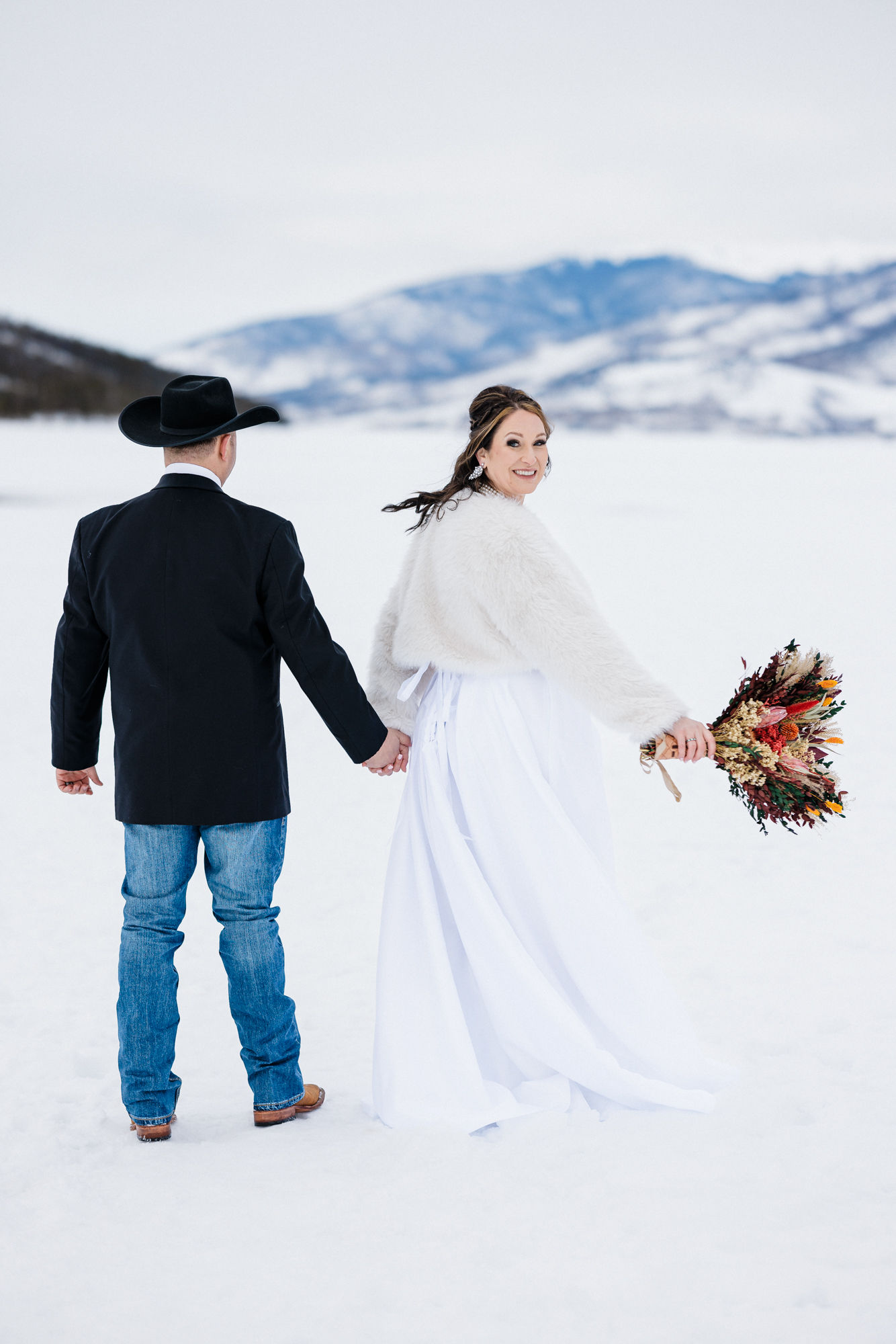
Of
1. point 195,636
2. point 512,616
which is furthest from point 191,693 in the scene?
point 512,616

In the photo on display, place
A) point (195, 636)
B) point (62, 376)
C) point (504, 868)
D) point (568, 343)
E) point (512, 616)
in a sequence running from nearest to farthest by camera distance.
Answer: point (195, 636) < point (512, 616) < point (504, 868) < point (62, 376) < point (568, 343)

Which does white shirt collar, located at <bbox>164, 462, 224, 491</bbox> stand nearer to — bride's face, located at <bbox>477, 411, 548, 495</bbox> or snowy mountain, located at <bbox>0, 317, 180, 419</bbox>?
bride's face, located at <bbox>477, 411, 548, 495</bbox>

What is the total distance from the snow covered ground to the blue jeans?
0.57 feet

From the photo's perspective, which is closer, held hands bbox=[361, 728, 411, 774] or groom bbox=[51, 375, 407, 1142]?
groom bbox=[51, 375, 407, 1142]

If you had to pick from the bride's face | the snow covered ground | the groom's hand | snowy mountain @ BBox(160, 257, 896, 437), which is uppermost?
snowy mountain @ BBox(160, 257, 896, 437)

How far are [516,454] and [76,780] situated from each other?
4.11ft

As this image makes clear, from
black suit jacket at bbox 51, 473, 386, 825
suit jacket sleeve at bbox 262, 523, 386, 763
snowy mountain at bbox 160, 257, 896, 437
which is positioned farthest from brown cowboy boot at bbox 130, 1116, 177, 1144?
snowy mountain at bbox 160, 257, 896, 437

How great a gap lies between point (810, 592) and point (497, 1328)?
31.8 feet

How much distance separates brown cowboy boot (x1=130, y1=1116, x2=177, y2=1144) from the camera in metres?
2.42

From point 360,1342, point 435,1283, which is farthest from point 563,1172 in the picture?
point 360,1342

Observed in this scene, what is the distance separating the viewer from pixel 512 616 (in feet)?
7.88

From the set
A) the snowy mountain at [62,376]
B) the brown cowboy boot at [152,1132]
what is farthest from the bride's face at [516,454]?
the snowy mountain at [62,376]

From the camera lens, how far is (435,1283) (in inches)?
73.6

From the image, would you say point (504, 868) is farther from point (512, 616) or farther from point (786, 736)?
point (786, 736)
